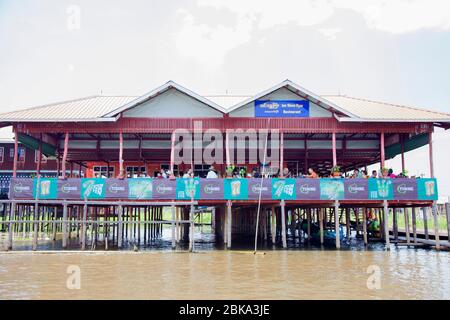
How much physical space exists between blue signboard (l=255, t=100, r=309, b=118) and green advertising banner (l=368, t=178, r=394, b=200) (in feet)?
17.1

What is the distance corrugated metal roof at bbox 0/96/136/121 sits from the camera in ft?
77.7

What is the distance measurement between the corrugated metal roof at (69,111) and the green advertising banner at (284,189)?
401 inches

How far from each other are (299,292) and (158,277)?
478cm

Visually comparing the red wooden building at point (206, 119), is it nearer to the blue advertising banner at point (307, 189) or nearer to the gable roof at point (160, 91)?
the gable roof at point (160, 91)

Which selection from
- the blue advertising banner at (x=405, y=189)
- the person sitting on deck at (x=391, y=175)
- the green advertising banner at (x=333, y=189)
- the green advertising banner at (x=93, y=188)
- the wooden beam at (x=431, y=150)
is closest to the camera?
the green advertising banner at (x=93, y=188)

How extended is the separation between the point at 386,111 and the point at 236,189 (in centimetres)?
1030

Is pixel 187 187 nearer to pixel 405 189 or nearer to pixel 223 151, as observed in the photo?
pixel 223 151

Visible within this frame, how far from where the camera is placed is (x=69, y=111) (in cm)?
2497

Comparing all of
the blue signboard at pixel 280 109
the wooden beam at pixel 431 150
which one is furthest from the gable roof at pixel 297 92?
the wooden beam at pixel 431 150

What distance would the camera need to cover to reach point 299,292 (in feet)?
40.9

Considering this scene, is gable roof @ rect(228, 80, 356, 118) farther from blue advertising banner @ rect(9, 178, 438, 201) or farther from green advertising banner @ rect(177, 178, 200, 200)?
green advertising banner @ rect(177, 178, 200, 200)

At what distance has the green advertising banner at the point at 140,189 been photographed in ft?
72.1
